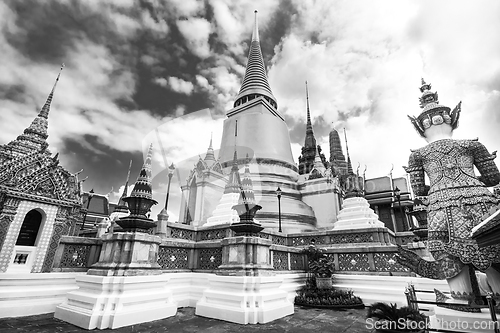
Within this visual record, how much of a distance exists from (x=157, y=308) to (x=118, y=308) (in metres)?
0.77

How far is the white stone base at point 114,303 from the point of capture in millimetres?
4211

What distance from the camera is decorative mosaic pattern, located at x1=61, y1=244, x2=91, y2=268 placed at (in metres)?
5.79

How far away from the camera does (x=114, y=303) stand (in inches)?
174

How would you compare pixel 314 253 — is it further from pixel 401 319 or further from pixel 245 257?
pixel 401 319

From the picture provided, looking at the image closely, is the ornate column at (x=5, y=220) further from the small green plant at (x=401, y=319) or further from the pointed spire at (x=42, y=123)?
the small green plant at (x=401, y=319)

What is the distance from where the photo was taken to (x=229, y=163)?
20.8m

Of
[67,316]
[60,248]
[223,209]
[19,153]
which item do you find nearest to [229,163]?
[223,209]

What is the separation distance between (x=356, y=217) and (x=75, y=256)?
11295 mm

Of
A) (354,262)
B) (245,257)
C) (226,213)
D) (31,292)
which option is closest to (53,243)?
(226,213)

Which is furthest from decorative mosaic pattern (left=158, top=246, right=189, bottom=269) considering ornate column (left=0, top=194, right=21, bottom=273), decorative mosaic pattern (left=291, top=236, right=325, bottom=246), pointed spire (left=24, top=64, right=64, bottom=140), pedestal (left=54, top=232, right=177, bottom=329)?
pointed spire (left=24, top=64, right=64, bottom=140)

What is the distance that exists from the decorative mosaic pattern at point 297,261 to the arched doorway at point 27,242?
1337 centimetres

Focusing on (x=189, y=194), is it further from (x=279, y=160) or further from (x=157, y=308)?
(x=157, y=308)

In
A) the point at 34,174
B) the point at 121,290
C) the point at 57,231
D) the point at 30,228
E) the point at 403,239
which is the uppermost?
the point at 34,174

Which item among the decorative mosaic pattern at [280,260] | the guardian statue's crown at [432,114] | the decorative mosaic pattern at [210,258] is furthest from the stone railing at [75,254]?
the guardian statue's crown at [432,114]
